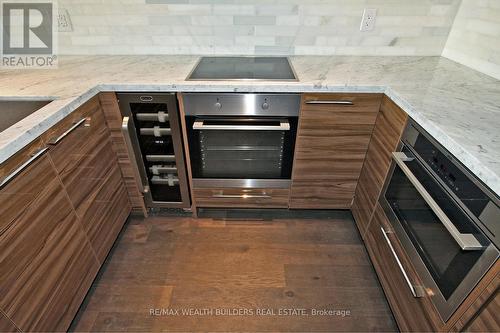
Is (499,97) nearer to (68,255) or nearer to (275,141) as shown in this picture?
(275,141)

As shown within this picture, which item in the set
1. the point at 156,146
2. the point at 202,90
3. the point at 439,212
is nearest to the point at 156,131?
the point at 156,146

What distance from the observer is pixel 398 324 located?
3.79ft

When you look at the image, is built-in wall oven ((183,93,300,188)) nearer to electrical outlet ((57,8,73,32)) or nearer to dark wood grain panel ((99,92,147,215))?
dark wood grain panel ((99,92,147,215))

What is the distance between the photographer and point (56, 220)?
3.26ft

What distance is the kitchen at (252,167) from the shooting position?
0.86 m

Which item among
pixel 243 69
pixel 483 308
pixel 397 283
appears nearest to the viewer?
pixel 483 308

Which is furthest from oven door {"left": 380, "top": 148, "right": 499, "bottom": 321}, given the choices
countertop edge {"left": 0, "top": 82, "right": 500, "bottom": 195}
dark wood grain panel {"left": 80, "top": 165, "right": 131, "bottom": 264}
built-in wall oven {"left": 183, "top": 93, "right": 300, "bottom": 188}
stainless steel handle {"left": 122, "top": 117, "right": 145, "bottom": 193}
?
dark wood grain panel {"left": 80, "top": 165, "right": 131, "bottom": 264}

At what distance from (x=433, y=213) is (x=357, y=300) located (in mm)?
648

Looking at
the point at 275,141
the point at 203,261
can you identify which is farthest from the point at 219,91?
the point at 203,261

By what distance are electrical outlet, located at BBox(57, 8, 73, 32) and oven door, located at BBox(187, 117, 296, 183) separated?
111cm

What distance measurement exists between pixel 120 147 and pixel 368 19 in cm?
167

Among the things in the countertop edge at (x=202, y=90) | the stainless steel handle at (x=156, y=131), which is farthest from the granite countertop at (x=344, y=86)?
the stainless steel handle at (x=156, y=131)

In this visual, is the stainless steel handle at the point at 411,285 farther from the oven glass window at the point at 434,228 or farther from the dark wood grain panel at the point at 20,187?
the dark wood grain panel at the point at 20,187

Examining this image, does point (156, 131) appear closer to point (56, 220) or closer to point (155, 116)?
point (155, 116)
